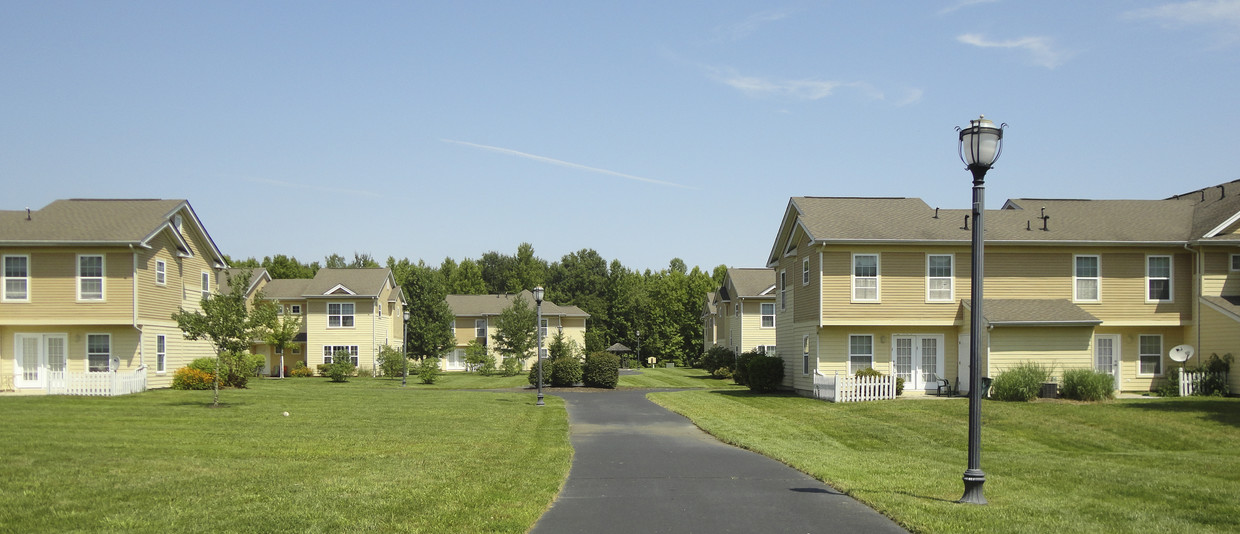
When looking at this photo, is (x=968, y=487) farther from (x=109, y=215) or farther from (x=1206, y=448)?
(x=109, y=215)

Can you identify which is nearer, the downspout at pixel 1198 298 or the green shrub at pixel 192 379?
the downspout at pixel 1198 298

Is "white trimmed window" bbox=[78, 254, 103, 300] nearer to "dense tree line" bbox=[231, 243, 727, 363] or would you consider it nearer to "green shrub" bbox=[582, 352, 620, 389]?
"green shrub" bbox=[582, 352, 620, 389]

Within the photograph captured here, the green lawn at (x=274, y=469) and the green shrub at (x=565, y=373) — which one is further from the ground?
the green lawn at (x=274, y=469)

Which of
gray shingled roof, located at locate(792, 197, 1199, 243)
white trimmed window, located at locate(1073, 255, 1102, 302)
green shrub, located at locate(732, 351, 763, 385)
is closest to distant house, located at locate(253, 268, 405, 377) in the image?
green shrub, located at locate(732, 351, 763, 385)

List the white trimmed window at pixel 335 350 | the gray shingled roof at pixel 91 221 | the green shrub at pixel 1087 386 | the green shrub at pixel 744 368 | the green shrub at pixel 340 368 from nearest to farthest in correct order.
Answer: the green shrub at pixel 1087 386, the gray shingled roof at pixel 91 221, the green shrub at pixel 744 368, the green shrub at pixel 340 368, the white trimmed window at pixel 335 350

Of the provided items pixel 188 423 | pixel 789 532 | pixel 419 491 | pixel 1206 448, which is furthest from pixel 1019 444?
pixel 188 423

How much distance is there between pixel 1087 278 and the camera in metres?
30.6

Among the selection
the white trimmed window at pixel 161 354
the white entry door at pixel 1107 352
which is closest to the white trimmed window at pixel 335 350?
the white trimmed window at pixel 161 354

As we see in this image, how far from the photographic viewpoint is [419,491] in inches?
429

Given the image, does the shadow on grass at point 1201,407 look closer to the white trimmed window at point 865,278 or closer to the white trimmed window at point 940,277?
the white trimmed window at point 940,277

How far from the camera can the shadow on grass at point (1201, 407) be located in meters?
21.4

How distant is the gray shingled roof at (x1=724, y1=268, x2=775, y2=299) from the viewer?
5575cm

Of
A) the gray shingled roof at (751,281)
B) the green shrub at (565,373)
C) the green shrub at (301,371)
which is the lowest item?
the green shrub at (301,371)

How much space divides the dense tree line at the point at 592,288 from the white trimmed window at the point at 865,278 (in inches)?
1519
